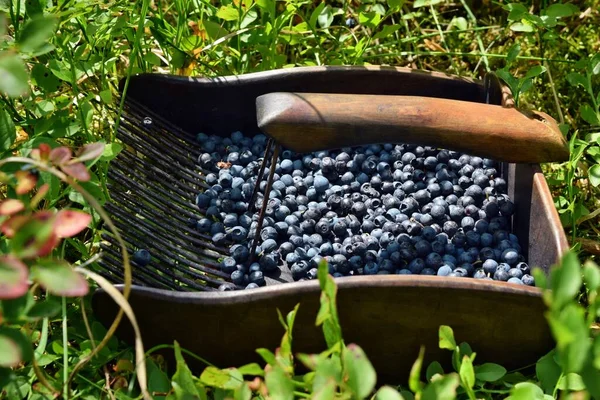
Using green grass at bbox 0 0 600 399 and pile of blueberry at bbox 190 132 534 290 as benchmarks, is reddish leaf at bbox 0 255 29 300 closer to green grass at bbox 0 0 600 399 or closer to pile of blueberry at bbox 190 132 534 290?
green grass at bbox 0 0 600 399

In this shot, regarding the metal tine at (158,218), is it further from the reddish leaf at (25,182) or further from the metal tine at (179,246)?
the reddish leaf at (25,182)

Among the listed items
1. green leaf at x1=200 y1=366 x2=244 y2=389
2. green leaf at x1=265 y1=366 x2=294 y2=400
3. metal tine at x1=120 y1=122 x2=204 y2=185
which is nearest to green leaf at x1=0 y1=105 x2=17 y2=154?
metal tine at x1=120 y1=122 x2=204 y2=185

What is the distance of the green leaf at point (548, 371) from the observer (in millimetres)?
1460

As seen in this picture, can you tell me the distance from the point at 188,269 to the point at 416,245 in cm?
46

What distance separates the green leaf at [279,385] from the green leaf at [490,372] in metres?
0.56

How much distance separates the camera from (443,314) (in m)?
1.43

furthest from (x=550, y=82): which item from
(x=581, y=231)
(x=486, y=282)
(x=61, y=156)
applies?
(x=61, y=156)

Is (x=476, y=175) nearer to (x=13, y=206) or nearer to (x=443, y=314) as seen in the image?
(x=443, y=314)

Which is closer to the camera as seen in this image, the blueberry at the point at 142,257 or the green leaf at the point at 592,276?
the green leaf at the point at 592,276

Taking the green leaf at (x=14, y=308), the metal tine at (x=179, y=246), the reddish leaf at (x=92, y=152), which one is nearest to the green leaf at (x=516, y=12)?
the metal tine at (x=179, y=246)

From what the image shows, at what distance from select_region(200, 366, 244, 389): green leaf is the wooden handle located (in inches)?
18.4

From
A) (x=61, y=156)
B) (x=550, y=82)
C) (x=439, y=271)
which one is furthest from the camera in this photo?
(x=550, y=82)

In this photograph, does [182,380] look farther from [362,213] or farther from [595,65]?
[595,65]

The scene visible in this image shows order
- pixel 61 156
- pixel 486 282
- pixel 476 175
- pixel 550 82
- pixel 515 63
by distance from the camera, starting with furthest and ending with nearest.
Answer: pixel 515 63 < pixel 550 82 < pixel 476 175 < pixel 486 282 < pixel 61 156
